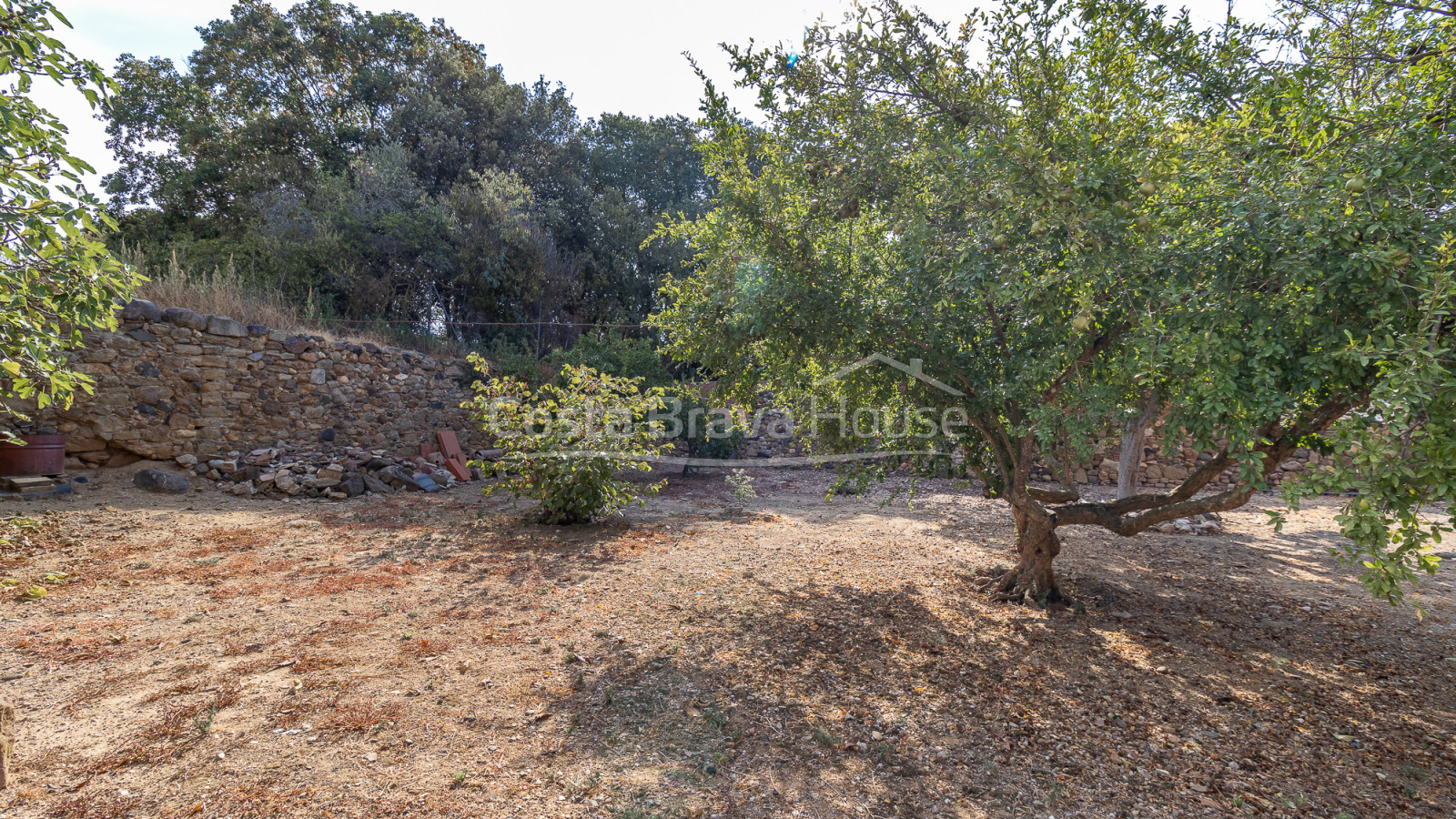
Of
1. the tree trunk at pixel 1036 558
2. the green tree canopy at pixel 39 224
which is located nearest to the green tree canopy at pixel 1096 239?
the tree trunk at pixel 1036 558

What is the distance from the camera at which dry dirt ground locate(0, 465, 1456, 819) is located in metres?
2.41

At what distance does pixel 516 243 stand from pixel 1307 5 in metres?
12.3

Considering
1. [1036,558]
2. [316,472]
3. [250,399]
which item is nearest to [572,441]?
[316,472]

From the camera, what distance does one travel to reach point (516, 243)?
13.2m

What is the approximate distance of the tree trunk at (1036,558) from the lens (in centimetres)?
467

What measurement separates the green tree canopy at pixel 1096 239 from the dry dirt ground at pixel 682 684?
3.33ft

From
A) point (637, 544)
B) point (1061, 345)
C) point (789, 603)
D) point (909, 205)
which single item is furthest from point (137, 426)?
point (1061, 345)

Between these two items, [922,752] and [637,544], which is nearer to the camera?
[922,752]

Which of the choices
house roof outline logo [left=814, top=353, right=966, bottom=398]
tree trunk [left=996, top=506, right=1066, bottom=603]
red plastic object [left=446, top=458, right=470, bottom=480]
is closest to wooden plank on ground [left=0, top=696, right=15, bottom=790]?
house roof outline logo [left=814, top=353, right=966, bottom=398]

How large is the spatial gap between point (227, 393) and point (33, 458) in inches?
77.9

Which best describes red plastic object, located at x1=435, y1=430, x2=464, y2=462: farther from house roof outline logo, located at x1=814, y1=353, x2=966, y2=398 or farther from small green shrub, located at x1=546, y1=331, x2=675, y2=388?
house roof outline logo, located at x1=814, y1=353, x2=966, y2=398

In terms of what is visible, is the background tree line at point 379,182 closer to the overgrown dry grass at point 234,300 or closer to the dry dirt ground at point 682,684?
the overgrown dry grass at point 234,300

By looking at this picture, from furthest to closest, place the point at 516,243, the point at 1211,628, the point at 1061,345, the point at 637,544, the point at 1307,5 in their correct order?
the point at 516,243
the point at 637,544
the point at 1211,628
the point at 1307,5
the point at 1061,345

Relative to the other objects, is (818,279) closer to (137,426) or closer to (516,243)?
(137,426)
